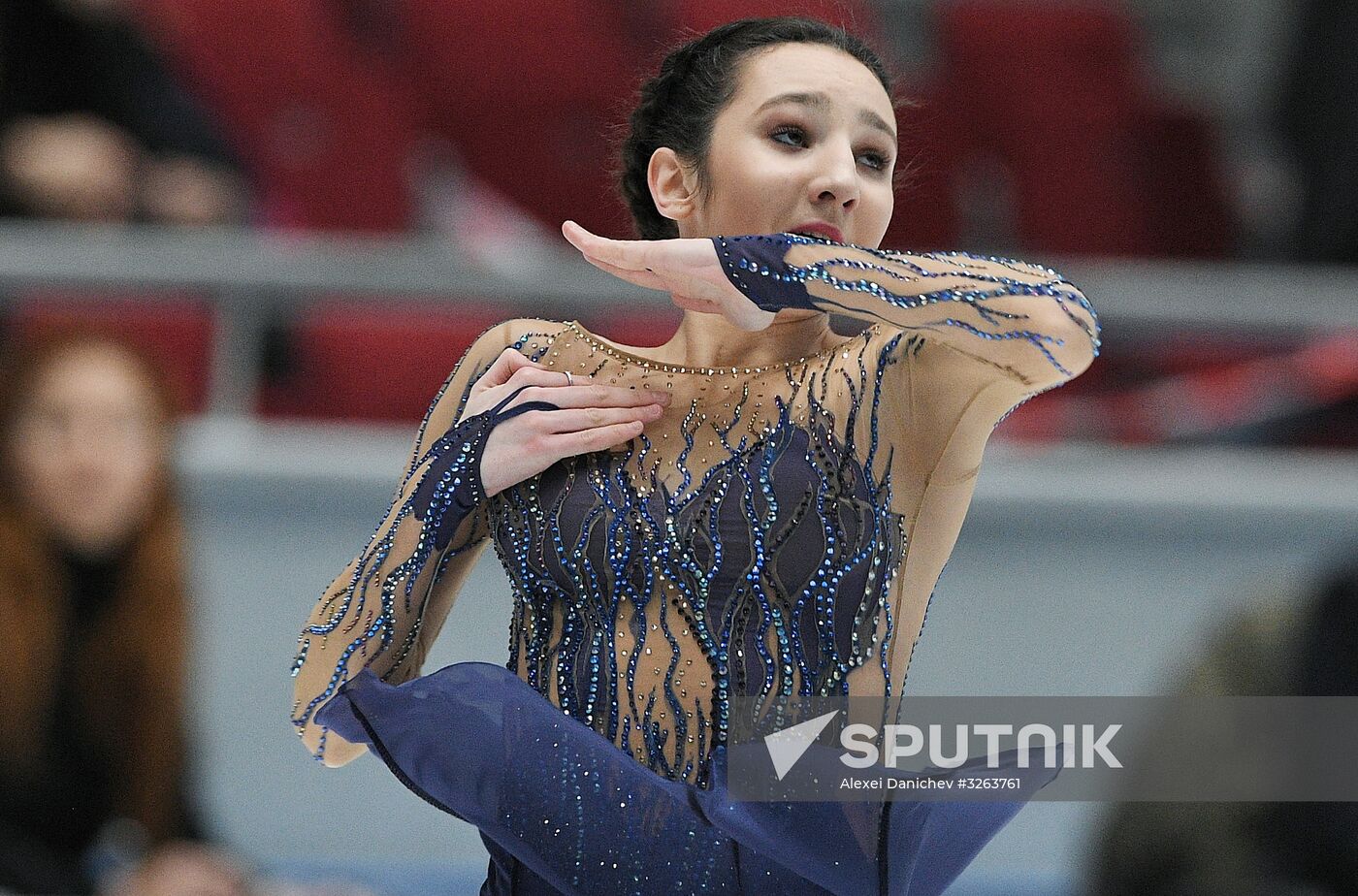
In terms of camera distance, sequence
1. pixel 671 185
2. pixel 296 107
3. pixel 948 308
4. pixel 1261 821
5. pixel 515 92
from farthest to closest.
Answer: pixel 515 92
pixel 296 107
pixel 1261 821
pixel 671 185
pixel 948 308

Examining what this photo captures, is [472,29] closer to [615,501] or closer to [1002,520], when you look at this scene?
[1002,520]

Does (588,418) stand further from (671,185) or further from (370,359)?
(370,359)

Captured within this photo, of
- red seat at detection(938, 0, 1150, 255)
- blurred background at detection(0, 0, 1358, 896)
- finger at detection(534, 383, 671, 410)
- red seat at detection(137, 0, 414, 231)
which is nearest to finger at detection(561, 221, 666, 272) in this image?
finger at detection(534, 383, 671, 410)

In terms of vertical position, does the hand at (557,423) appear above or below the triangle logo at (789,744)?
above

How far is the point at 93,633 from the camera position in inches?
114

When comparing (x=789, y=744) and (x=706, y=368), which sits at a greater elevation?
(x=706, y=368)

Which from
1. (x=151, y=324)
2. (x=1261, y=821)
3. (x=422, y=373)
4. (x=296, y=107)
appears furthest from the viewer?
(x=296, y=107)

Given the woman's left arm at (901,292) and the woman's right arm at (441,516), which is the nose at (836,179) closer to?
the woman's left arm at (901,292)

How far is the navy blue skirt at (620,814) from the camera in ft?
4.57

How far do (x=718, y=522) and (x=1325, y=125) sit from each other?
357 centimetres

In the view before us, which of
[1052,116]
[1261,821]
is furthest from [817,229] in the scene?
[1052,116]

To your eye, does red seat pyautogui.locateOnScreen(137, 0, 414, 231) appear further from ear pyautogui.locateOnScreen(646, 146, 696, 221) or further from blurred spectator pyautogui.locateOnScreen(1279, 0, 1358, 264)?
ear pyautogui.locateOnScreen(646, 146, 696, 221)

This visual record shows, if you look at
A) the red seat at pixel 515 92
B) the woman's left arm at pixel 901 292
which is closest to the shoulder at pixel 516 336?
the woman's left arm at pixel 901 292

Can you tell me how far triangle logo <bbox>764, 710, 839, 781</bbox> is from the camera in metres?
1.40
